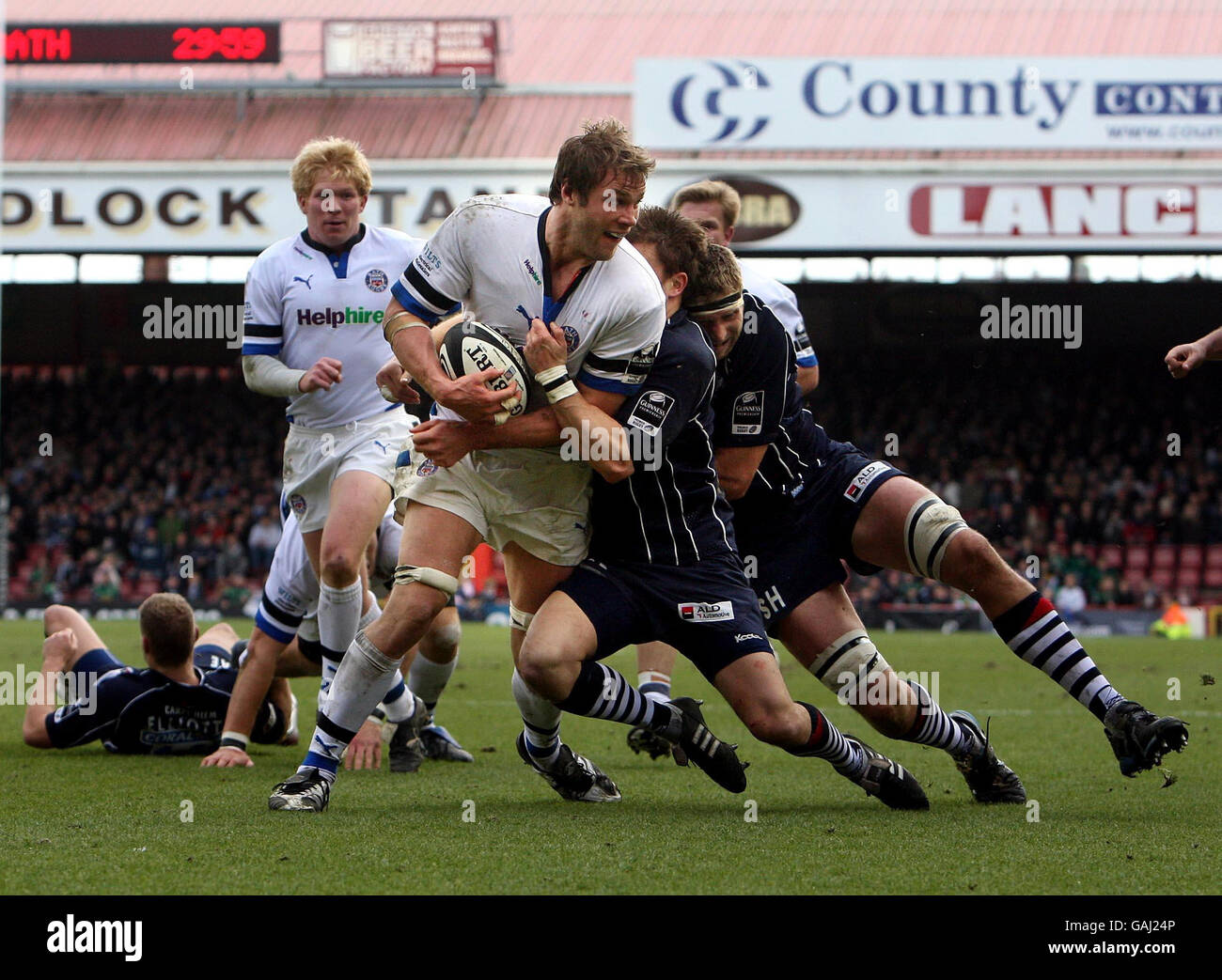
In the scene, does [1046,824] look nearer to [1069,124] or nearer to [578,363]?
[578,363]

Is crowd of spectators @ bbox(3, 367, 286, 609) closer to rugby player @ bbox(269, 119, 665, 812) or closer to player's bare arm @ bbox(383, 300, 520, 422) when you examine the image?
rugby player @ bbox(269, 119, 665, 812)

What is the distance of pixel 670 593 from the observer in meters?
4.79

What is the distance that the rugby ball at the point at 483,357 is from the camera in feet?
14.9

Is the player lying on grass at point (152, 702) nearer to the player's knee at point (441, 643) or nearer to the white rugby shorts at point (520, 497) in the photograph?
the player's knee at point (441, 643)

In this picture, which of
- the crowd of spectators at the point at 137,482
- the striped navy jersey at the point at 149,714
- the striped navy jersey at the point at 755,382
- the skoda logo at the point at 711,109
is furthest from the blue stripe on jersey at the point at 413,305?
the crowd of spectators at the point at 137,482

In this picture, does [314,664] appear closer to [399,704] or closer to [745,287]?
[399,704]

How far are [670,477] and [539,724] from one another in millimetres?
913

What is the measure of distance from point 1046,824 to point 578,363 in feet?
6.43

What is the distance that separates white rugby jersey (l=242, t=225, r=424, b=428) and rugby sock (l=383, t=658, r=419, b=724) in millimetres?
1098

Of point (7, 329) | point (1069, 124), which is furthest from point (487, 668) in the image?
point (7, 329)

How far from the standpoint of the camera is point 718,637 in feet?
15.6

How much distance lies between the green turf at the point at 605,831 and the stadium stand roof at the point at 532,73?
1747 centimetres
